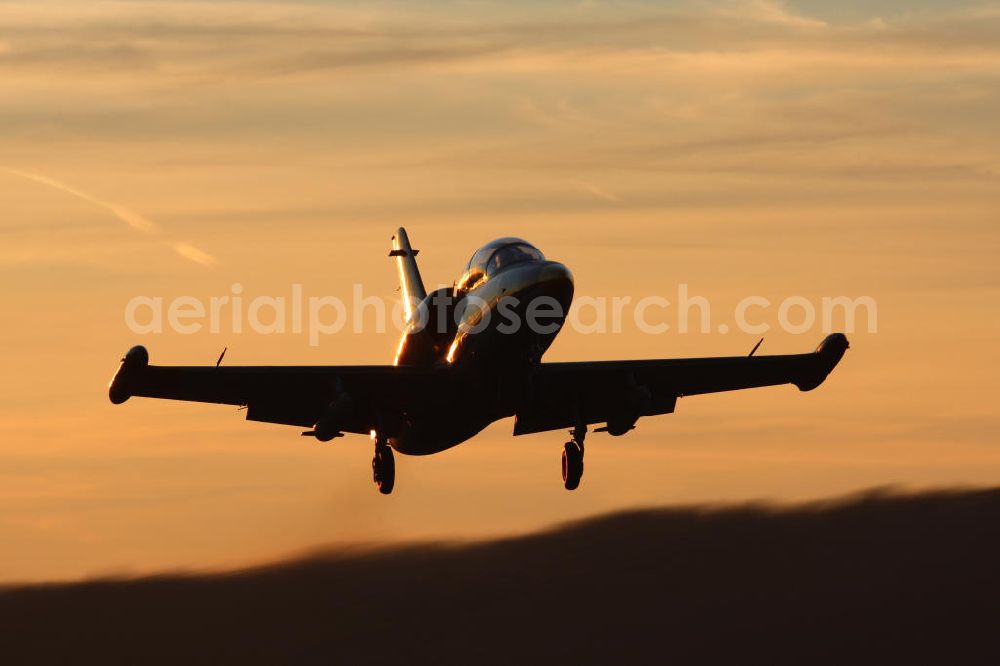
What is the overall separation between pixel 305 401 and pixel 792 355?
51.5 ft

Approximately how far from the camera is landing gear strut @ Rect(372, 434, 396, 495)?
52375 mm

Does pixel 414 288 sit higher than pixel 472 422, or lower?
higher

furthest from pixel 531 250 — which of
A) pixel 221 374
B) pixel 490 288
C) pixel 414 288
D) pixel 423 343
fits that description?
pixel 414 288

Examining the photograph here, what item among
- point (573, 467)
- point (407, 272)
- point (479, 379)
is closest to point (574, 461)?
point (573, 467)

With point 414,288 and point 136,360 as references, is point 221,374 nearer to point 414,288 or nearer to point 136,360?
Answer: point 136,360

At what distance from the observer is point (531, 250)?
45875 mm

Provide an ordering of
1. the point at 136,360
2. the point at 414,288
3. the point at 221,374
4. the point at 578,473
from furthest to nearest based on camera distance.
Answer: the point at 414,288
the point at 578,473
the point at 221,374
the point at 136,360

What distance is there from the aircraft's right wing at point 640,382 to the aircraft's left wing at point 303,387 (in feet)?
10.5

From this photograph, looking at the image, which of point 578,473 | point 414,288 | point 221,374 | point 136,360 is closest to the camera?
point 136,360

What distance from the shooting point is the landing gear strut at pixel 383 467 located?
52375 mm

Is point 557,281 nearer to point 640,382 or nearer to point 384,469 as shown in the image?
point 640,382

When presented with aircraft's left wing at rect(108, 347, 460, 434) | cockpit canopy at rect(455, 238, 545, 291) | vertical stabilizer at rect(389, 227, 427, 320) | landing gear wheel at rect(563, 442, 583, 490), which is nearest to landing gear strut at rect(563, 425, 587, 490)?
landing gear wheel at rect(563, 442, 583, 490)

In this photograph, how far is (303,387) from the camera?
49.7m

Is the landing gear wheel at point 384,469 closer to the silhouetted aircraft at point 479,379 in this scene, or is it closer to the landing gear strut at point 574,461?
the silhouetted aircraft at point 479,379
